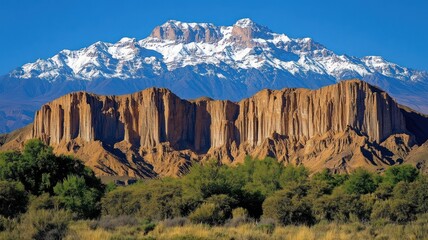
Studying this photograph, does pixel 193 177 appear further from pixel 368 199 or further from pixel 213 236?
pixel 213 236

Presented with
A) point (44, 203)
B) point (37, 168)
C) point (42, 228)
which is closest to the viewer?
point (42, 228)

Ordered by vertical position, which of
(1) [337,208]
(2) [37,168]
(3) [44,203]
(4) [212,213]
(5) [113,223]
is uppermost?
(2) [37,168]

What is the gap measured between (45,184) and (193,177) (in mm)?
12737

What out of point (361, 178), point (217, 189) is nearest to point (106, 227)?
point (217, 189)

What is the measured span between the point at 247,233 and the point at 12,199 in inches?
805

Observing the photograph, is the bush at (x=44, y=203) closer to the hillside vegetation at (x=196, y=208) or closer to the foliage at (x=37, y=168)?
the hillside vegetation at (x=196, y=208)

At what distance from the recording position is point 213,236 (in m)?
34.2

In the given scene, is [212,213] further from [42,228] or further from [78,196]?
[78,196]

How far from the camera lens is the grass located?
3384 centimetres

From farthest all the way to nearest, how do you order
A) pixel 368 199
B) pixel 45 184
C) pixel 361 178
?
pixel 361 178, pixel 45 184, pixel 368 199

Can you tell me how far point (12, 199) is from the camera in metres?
50.5

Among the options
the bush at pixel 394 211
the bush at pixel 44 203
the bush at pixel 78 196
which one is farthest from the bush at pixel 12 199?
the bush at pixel 394 211

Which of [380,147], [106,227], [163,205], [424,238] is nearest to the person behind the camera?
[424,238]

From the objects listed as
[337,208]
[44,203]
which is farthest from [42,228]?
[337,208]
